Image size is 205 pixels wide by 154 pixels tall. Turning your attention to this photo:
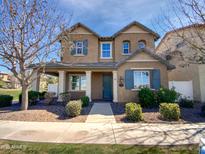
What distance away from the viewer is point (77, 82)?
732 inches

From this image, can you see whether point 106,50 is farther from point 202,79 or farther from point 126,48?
point 202,79

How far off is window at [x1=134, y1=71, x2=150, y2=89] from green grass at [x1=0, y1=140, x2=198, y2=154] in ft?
31.3

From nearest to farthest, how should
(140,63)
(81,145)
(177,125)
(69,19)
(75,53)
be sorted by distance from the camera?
(81,145), (177,125), (69,19), (140,63), (75,53)

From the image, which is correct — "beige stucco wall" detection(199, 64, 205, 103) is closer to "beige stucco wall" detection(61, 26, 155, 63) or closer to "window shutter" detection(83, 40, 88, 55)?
"beige stucco wall" detection(61, 26, 155, 63)

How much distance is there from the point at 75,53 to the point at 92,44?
216 centimetres

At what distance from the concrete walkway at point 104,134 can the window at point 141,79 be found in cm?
683

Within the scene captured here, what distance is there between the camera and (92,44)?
724 inches

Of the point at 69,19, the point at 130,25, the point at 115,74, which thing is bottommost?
the point at 115,74

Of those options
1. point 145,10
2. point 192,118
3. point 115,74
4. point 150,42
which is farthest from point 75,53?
point 192,118

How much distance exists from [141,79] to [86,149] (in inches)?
428

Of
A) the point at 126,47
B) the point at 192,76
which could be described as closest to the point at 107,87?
the point at 126,47

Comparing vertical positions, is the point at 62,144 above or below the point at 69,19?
below

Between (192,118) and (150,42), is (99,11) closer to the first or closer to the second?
(150,42)

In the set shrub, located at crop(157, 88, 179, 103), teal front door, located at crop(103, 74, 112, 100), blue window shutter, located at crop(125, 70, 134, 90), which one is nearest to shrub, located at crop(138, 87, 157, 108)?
shrub, located at crop(157, 88, 179, 103)
